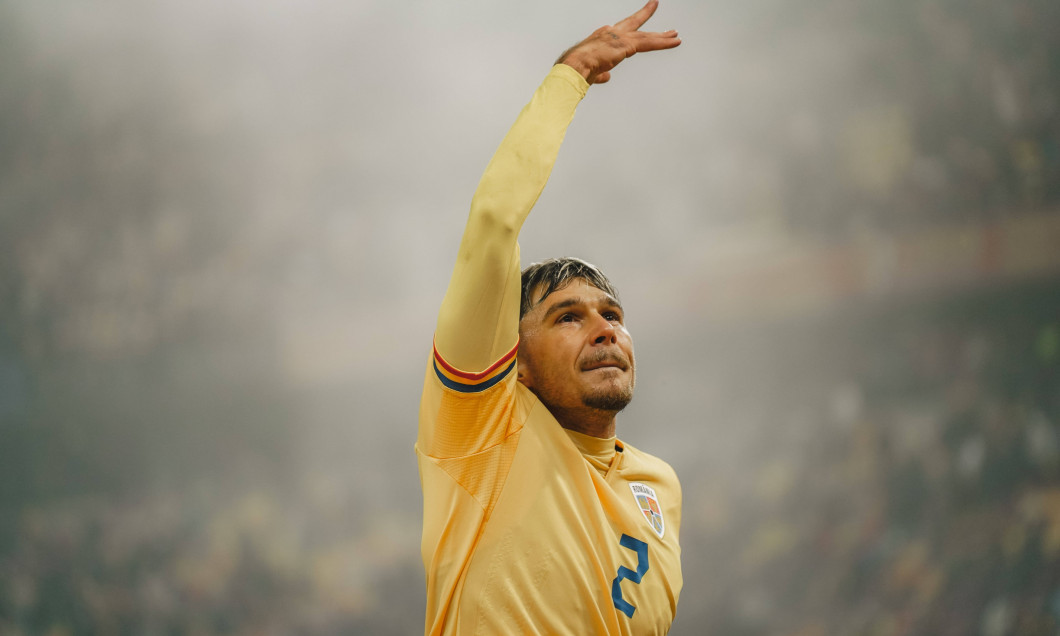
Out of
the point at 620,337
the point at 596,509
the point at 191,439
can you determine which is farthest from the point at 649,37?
the point at 191,439

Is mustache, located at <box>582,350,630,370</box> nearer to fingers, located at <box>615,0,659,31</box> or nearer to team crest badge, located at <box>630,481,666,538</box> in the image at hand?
team crest badge, located at <box>630,481,666,538</box>

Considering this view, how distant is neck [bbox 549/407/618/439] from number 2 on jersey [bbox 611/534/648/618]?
25 cm

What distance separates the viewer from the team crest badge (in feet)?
5.67

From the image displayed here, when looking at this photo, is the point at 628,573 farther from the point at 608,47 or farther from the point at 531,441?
the point at 608,47

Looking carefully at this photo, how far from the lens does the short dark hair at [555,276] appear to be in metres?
1.75

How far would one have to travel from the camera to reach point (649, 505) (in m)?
1.76

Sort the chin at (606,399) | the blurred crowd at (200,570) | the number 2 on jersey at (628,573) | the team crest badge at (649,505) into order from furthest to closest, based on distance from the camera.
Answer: the blurred crowd at (200,570), the team crest badge at (649,505), the chin at (606,399), the number 2 on jersey at (628,573)

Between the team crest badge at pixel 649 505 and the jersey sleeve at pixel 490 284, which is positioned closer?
the jersey sleeve at pixel 490 284

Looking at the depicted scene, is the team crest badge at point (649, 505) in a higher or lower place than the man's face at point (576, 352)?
lower

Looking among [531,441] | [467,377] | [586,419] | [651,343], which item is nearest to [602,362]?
[586,419]

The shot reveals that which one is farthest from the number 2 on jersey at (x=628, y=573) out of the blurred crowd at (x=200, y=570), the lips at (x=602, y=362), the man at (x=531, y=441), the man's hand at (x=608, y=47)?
the blurred crowd at (x=200, y=570)

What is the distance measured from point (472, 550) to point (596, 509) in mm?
268

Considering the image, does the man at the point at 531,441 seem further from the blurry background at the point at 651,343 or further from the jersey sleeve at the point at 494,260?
the blurry background at the point at 651,343

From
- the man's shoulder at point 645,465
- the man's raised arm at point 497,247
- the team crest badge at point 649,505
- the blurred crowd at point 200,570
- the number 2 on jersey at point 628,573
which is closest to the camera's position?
the man's raised arm at point 497,247
